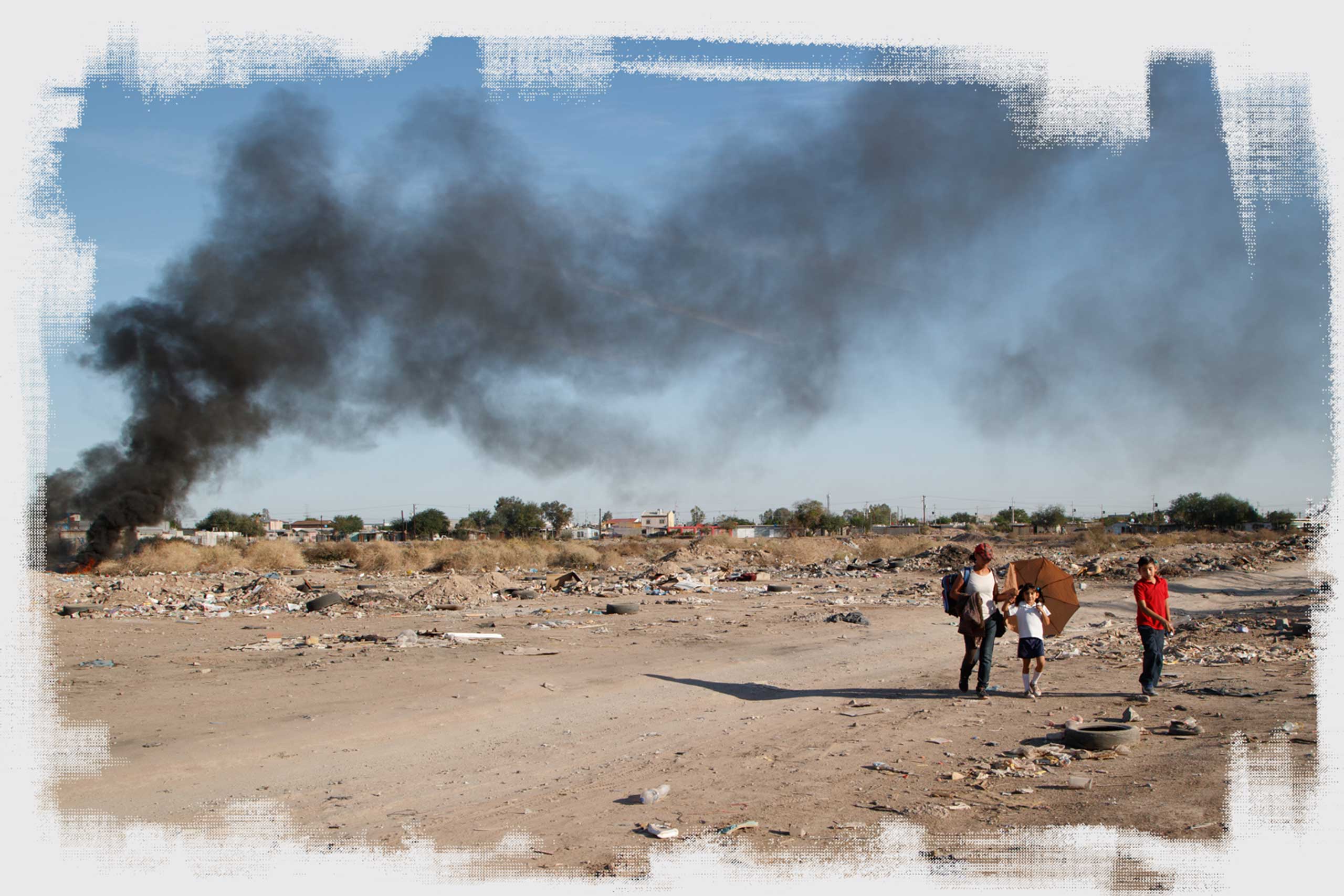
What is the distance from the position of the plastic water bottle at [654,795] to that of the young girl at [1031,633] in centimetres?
481

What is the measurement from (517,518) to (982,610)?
66.7 metres

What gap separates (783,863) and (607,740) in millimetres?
3077

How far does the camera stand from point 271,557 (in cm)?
3241

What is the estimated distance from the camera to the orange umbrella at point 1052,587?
364 inches

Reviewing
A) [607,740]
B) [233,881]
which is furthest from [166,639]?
[233,881]

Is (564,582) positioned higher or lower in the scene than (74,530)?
lower

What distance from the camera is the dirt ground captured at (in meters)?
5.19

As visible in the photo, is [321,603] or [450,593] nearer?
[321,603]

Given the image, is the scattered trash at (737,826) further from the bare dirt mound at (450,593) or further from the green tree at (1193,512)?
the green tree at (1193,512)

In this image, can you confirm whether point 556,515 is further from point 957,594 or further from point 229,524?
point 957,594

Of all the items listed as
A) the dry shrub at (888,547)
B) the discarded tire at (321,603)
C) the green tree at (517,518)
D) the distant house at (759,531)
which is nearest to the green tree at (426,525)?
the green tree at (517,518)

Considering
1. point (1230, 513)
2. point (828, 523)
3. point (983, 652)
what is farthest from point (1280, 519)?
point (983, 652)

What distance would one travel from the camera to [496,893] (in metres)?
3.63

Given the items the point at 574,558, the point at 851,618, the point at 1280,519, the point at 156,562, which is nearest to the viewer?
the point at 851,618
